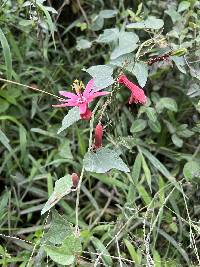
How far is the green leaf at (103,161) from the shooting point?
1346 mm

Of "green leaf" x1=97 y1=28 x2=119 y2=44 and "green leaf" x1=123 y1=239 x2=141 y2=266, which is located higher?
"green leaf" x1=97 y1=28 x2=119 y2=44

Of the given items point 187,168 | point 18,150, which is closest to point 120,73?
point 187,168

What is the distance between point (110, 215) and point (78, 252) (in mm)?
573

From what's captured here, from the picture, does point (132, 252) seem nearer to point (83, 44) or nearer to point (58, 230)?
point (58, 230)

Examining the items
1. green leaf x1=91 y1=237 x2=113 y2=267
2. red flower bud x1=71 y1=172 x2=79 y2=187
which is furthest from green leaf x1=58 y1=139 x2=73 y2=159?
red flower bud x1=71 y1=172 x2=79 y2=187

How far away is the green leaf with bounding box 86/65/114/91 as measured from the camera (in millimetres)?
1446

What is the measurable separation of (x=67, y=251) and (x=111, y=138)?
0.53 meters

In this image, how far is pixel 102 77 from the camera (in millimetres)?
1474

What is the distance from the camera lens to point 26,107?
6.93ft

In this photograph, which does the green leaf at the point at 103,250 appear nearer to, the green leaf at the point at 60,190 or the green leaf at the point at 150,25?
the green leaf at the point at 60,190

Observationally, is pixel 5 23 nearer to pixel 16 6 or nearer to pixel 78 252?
pixel 16 6

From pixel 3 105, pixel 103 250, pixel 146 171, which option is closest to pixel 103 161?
pixel 103 250

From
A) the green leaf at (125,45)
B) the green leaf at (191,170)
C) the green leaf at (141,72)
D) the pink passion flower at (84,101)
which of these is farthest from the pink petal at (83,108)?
the green leaf at (191,170)

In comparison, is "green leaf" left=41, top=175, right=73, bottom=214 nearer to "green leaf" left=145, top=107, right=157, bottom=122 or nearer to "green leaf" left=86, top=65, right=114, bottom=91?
"green leaf" left=86, top=65, right=114, bottom=91
